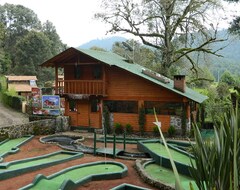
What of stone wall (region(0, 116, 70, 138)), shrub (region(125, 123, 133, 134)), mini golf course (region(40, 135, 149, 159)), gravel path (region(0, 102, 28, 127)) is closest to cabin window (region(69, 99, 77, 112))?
stone wall (region(0, 116, 70, 138))

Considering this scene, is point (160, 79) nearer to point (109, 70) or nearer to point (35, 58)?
point (109, 70)

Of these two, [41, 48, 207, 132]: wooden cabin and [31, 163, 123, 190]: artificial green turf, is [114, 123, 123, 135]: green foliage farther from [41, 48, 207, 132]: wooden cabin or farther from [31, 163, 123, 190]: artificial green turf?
[31, 163, 123, 190]: artificial green turf

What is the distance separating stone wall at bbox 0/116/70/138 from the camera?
1644 cm

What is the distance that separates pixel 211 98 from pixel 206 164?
2447 centimetres

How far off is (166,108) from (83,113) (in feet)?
19.4

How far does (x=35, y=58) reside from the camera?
142 feet

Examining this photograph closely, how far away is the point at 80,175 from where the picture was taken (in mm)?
10195

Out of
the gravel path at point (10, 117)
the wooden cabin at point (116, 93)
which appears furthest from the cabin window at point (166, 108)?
the gravel path at point (10, 117)

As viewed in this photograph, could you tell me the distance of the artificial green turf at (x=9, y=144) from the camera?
14.0 m

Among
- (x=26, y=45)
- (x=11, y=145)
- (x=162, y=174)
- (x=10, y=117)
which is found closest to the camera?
(x=162, y=174)

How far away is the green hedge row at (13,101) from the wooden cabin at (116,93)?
32.7 ft

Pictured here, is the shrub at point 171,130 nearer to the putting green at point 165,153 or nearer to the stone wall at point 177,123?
the stone wall at point 177,123

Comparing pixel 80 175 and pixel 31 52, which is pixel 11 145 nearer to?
pixel 80 175

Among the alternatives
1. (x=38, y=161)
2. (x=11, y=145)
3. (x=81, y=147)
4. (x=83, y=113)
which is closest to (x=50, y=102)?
(x=83, y=113)
